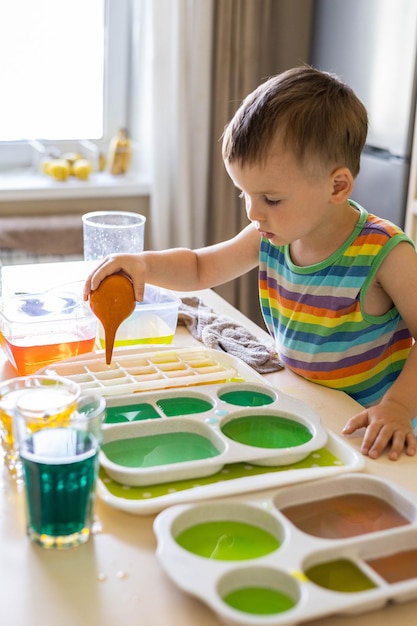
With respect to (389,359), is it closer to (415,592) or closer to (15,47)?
(415,592)

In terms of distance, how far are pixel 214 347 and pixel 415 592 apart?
25.4 inches

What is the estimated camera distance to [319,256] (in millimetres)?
1386

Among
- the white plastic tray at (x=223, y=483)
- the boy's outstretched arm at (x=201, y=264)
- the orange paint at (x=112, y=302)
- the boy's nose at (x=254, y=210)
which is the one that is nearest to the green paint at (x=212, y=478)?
the white plastic tray at (x=223, y=483)

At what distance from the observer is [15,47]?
2783 millimetres

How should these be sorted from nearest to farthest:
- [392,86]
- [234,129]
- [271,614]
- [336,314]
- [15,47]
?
1. [271,614]
2. [234,129]
3. [336,314]
4. [392,86]
5. [15,47]

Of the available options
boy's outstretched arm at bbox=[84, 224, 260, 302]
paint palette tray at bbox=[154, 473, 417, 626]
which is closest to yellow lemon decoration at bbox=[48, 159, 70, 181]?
boy's outstretched arm at bbox=[84, 224, 260, 302]

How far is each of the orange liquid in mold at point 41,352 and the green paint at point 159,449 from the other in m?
0.30

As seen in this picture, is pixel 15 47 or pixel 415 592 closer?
pixel 415 592

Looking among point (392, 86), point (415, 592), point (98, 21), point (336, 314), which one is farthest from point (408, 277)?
point (98, 21)

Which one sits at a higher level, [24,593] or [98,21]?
[98,21]

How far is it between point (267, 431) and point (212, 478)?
0.13 meters

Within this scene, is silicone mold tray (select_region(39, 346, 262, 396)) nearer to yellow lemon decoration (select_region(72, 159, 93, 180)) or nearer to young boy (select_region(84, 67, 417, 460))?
young boy (select_region(84, 67, 417, 460))

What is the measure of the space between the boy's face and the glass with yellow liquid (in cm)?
42

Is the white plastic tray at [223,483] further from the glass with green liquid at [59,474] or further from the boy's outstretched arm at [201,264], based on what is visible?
the boy's outstretched arm at [201,264]
